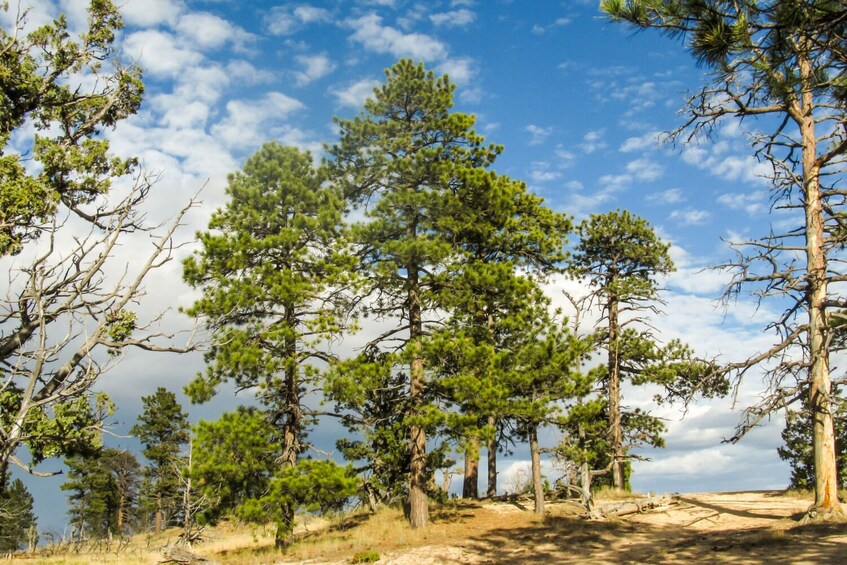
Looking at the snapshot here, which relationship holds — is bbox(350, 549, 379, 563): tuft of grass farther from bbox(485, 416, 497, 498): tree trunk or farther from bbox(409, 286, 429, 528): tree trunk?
bbox(485, 416, 497, 498): tree trunk

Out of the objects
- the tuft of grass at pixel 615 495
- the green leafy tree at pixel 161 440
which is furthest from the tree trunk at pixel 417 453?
the green leafy tree at pixel 161 440

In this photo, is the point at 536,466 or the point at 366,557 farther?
the point at 536,466

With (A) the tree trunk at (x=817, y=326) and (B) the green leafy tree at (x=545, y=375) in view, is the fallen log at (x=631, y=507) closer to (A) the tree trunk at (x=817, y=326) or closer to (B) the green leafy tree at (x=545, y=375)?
(B) the green leafy tree at (x=545, y=375)

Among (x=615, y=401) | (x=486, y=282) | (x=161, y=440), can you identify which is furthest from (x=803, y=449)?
(x=161, y=440)

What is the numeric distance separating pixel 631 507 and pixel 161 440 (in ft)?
105

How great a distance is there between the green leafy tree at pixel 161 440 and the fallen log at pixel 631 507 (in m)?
28.7

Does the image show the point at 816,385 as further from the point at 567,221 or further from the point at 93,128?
the point at 93,128

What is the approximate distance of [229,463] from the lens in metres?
17.2

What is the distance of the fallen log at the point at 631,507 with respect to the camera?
1966cm

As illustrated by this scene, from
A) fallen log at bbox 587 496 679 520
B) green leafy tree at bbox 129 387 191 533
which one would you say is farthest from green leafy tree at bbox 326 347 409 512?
green leafy tree at bbox 129 387 191 533

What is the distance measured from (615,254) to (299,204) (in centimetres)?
1503

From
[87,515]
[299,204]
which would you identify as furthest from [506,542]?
[87,515]

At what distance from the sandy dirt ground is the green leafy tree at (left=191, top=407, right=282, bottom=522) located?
4.21 meters

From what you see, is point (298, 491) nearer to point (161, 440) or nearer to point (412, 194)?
point (412, 194)
